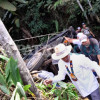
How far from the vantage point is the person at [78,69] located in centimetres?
239

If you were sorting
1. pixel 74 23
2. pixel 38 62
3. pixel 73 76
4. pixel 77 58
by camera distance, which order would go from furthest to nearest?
pixel 74 23 → pixel 38 62 → pixel 73 76 → pixel 77 58

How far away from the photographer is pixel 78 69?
2436mm

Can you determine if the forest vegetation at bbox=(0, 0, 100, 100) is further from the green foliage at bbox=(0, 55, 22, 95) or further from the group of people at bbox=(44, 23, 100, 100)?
the green foliage at bbox=(0, 55, 22, 95)

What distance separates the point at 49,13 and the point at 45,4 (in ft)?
2.16

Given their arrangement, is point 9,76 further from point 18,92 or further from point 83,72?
point 83,72

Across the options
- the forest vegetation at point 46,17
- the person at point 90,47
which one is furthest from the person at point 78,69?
the forest vegetation at point 46,17

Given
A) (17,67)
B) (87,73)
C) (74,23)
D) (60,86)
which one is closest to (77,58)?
(87,73)

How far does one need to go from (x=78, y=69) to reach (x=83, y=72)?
0.10 m

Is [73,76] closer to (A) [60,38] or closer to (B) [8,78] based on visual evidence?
(B) [8,78]

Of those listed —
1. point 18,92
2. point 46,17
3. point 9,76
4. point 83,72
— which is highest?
point 9,76

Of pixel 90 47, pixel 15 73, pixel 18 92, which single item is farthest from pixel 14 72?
pixel 90 47

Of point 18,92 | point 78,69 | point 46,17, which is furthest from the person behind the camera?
point 46,17

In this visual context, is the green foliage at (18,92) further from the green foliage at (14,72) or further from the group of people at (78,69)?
the group of people at (78,69)

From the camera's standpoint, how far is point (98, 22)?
1007 cm
